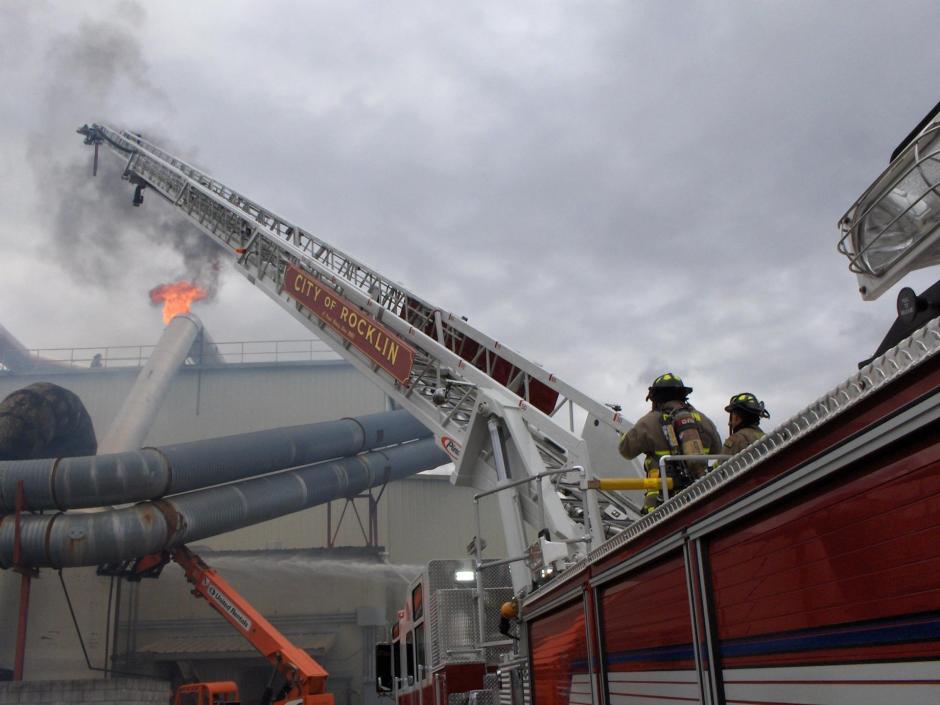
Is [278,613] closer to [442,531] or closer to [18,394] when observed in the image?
[442,531]

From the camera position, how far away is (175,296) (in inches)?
1038

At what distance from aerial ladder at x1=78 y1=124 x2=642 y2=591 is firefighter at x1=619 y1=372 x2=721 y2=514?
44 cm

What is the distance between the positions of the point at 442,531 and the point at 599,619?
2581 centimetres

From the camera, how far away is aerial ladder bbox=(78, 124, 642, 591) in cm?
854

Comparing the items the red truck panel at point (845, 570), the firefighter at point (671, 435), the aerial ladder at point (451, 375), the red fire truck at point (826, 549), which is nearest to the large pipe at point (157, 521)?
the aerial ladder at point (451, 375)

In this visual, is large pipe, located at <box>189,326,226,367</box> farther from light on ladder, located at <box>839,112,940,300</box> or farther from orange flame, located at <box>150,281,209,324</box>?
light on ladder, located at <box>839,112,940,300</box>

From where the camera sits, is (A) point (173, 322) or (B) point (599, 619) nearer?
(B) point (599, 619)

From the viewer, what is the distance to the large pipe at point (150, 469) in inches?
681

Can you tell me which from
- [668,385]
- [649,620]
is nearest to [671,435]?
[668,385]

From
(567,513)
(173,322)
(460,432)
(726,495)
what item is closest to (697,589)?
(726,495)

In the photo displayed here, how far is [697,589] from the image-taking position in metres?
2.96

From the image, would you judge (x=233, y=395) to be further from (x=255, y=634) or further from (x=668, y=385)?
(x=668, y=385)

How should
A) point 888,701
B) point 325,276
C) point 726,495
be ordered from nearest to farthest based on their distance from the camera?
point 888,701, point 726,495, point 325,276

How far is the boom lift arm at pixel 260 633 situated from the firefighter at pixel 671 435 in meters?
11.6
